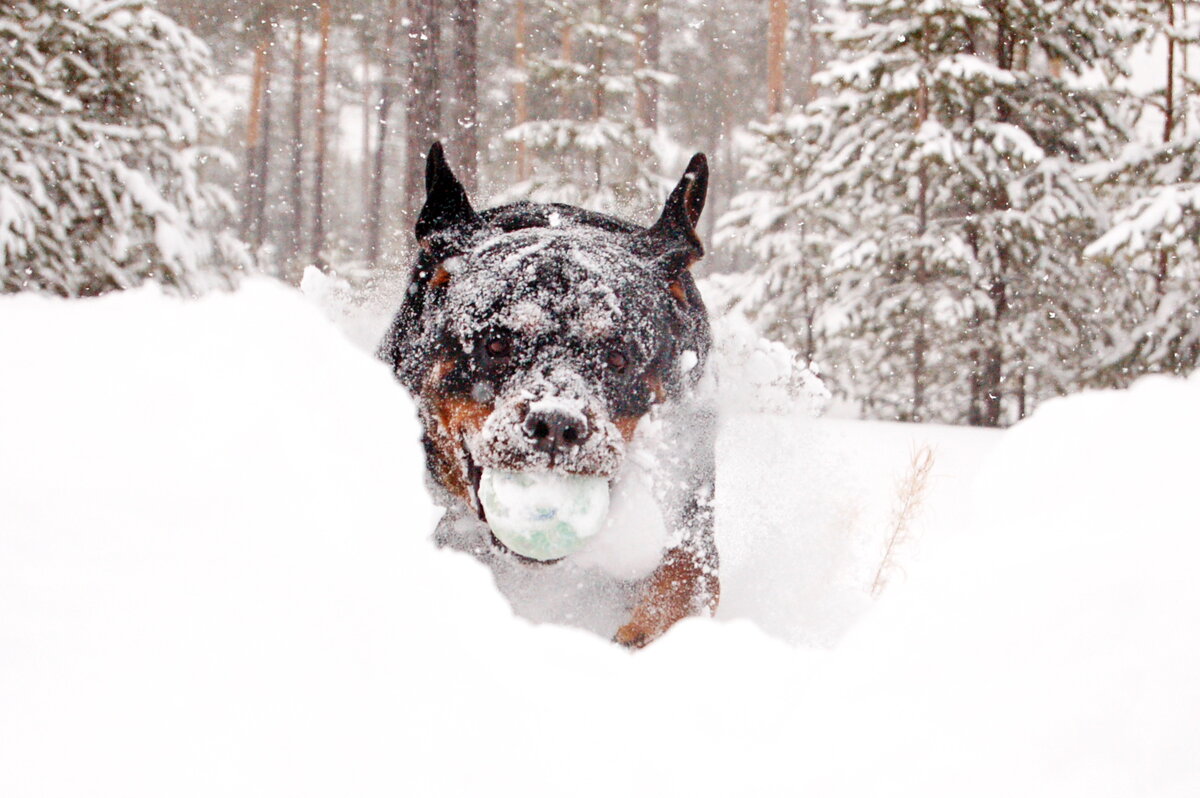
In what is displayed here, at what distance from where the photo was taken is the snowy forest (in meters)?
7.69

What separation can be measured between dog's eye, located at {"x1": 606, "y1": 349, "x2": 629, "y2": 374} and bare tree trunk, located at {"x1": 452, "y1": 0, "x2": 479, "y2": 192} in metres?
5.18

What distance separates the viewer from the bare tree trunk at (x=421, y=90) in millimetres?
7715

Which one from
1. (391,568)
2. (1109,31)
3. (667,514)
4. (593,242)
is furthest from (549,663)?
(1109,31)

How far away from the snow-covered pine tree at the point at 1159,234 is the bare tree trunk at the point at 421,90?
5466 millimetres

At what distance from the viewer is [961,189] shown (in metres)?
9.88

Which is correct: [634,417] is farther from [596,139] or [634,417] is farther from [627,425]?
[596,139]

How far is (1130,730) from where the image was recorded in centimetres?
71

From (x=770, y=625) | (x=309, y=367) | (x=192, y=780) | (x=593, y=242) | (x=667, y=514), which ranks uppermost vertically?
(x=593, y=242)

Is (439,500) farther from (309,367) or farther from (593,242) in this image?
(309,367)

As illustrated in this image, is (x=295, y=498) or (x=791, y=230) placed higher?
(x=791, y=230)

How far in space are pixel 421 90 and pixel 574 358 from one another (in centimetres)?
581

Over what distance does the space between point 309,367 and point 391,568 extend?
39 cm

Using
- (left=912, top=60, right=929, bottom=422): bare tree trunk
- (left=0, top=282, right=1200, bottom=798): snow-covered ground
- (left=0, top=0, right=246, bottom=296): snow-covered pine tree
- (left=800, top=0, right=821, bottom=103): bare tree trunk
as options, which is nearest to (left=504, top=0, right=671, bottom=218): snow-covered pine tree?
(left=912, top=60, right=929, bottom=422): bare tree trunk

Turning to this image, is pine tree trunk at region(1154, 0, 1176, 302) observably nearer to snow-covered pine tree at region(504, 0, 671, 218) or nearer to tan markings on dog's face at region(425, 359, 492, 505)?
snow-covered pine tree at region(504, 0, 671, 218)
